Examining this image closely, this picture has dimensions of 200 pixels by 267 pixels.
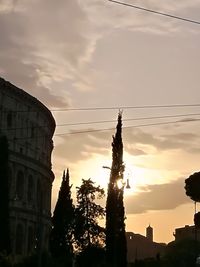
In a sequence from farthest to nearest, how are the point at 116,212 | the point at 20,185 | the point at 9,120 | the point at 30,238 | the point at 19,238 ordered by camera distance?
the point at 30,238 < the point at 20,185 < the point at 19,238 < the point at 9,120 < the point at 116,212

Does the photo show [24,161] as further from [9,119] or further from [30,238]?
[30,238]

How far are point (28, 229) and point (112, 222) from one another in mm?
17083

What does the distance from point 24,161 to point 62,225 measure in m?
7.46

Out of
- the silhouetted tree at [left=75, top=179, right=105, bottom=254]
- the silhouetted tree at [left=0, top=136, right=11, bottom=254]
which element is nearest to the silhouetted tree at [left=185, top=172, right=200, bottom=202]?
the silhouetted tree at [left=75, top=179, right=105, bottom=254]

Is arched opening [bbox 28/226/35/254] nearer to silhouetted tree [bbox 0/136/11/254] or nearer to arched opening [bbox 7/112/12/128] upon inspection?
arched opening [bbox 7/112/12/128]

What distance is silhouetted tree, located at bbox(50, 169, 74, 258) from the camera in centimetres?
5588

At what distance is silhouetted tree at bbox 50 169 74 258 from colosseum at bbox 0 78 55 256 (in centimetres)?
154

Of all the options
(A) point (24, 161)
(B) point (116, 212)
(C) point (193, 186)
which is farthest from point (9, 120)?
(C) point (193, 186)

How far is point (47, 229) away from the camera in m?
67.2

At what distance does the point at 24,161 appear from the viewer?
60781 mm

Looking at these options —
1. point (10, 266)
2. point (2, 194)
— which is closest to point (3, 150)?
point (2, 194)

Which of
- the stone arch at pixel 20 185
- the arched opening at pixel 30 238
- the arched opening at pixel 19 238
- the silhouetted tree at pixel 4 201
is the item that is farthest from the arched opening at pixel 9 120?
the arched opening at pixel 30 238

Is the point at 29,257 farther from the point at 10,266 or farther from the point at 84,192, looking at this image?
the point at 84,192

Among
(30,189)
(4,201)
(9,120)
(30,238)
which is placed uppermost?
(9,120)
